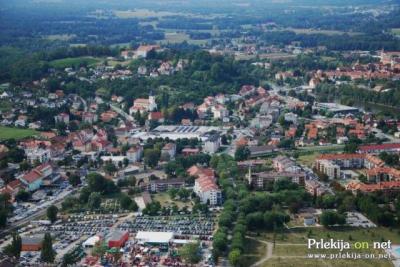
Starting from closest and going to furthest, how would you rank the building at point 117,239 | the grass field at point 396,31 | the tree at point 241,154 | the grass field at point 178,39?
the building at point 117,239 < the tree at point 241,154 < the grass field at point 178,39 < the grass field at point 396,31

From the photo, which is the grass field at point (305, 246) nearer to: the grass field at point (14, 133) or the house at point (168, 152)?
the house at point (168, 152)

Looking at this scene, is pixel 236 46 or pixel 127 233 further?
pixel 236 46

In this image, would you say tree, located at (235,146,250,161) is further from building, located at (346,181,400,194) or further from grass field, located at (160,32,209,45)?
grass field, located at (160,32,209,45)

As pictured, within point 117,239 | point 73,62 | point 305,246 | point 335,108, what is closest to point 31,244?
point 117,239

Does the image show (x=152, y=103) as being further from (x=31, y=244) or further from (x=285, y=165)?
(x=31, y=244)

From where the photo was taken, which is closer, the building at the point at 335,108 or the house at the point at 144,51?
the building at the point at 335,108

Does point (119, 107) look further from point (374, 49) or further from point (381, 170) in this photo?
point (374, 49)

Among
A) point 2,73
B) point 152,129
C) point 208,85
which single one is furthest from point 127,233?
point 2,73

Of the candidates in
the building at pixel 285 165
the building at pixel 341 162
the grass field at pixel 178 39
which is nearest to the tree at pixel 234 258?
the building at pixel 285 165
